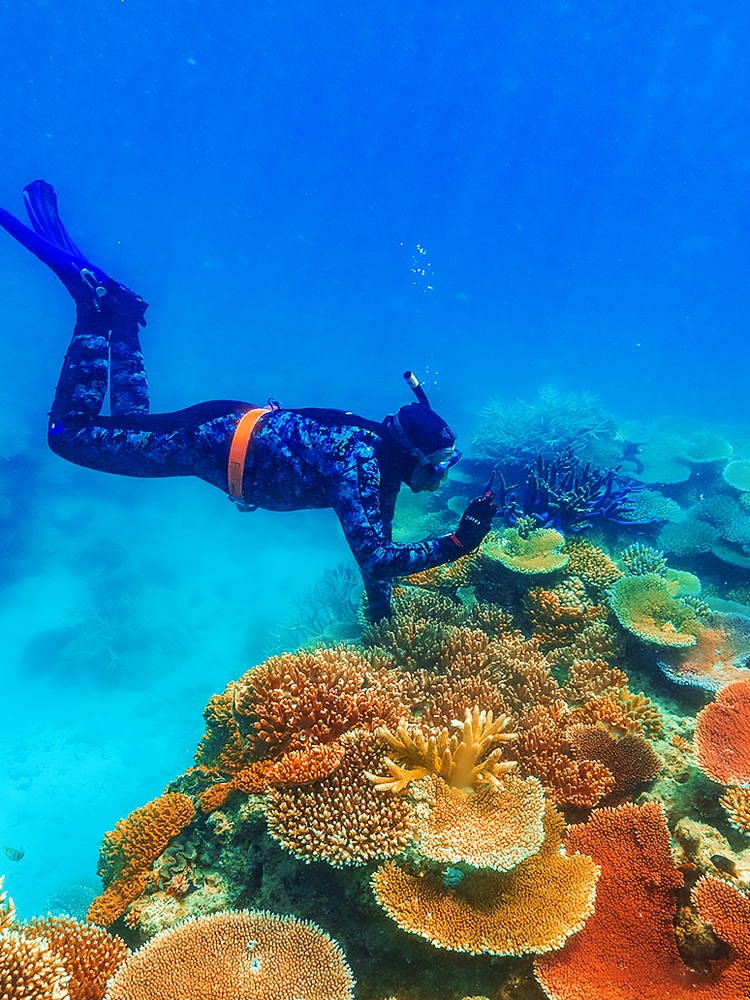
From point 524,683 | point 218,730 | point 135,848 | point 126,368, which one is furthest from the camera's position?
point 126,368

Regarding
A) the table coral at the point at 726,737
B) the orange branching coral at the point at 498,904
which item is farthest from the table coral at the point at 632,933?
the table coral at the point at 726,737

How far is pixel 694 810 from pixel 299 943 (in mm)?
2488

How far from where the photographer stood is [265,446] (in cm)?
481

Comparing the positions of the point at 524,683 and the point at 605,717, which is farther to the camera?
the point at 524,683

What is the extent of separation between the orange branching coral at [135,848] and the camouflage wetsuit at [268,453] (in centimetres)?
218

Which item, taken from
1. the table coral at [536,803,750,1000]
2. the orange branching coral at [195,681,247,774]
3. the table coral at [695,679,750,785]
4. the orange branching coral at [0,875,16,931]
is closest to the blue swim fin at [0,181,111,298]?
the orange branching coral at [195,681,247,774]

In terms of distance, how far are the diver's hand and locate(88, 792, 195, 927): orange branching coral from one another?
2862 millimetres

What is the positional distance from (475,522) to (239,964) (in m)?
3.15

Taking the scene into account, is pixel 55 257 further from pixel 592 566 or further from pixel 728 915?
pixel 728 915

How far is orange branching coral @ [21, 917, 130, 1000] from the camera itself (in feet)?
8.20

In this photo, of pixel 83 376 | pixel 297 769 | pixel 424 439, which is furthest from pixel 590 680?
pixel 83 376

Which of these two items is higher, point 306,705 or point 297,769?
point 306,705

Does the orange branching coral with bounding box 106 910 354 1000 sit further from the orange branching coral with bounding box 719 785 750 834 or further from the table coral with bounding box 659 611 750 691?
the table coral with bounding box 659 611 750 691

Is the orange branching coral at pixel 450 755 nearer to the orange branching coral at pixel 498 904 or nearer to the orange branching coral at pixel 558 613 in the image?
the orange branching coral at pixel 498 904
